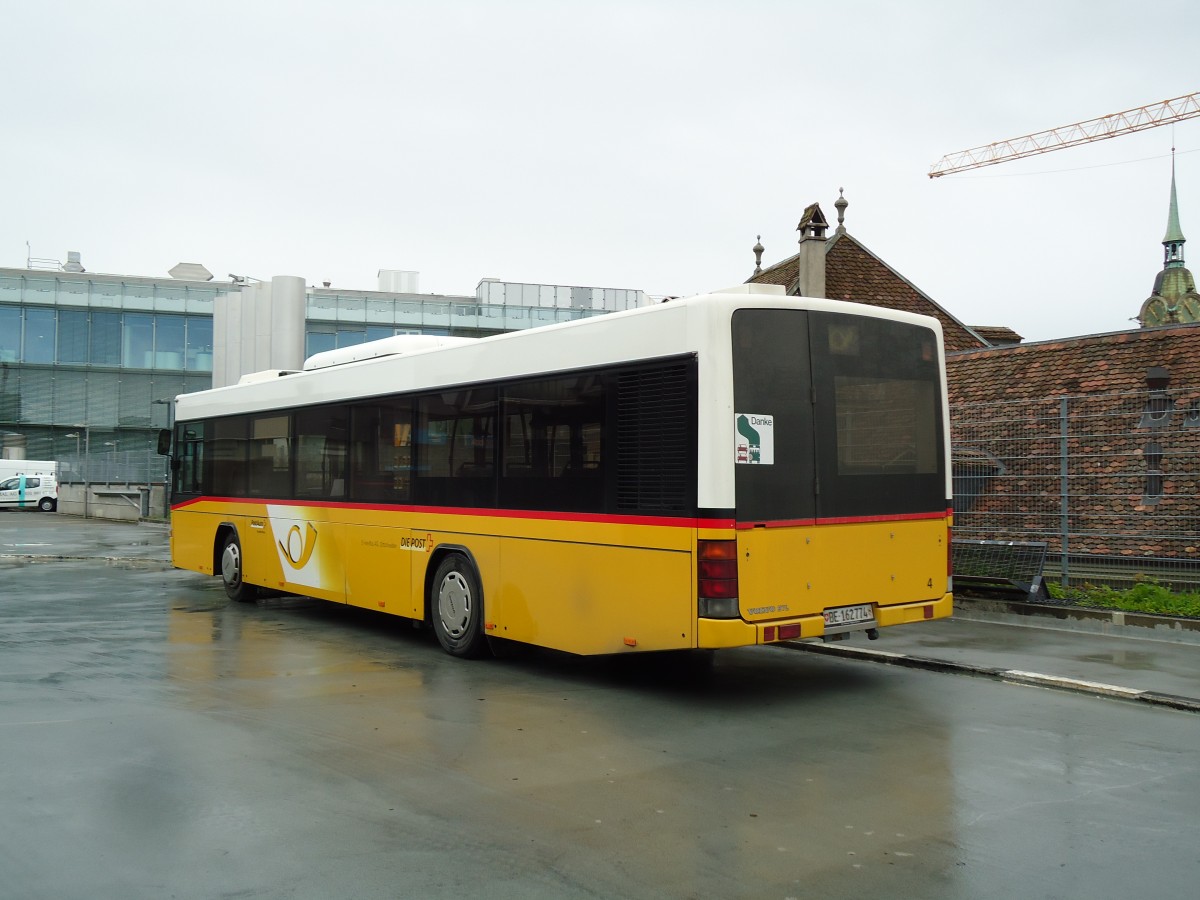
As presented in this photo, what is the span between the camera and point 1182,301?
130125mm

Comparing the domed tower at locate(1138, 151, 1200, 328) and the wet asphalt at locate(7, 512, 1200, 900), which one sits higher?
the domed tower at locate(1138, 151, 1200, 328)

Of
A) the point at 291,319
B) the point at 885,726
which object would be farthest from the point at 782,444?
the point at 291,319

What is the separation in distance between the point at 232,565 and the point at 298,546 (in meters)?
→ 2.40

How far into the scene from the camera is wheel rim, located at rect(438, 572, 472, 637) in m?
10.5

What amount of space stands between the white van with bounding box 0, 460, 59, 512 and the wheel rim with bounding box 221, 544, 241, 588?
39418mm

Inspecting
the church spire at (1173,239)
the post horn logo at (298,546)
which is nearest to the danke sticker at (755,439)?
the post horn logo at (298,546)

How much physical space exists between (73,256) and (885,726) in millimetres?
67269

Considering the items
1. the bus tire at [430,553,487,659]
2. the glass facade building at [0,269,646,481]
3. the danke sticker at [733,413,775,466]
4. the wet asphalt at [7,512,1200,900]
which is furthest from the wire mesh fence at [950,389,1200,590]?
the glass facade building at [0,269,646,481]

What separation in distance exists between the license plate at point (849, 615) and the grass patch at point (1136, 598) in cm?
492

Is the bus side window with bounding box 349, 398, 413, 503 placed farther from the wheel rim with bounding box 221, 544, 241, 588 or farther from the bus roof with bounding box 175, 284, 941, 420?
the wheel rim with bounding box 221, 544, 241, 588

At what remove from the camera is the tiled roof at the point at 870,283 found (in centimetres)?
2948

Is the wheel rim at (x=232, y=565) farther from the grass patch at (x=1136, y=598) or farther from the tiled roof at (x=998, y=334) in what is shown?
the tiled roof at (x=998, y=334)

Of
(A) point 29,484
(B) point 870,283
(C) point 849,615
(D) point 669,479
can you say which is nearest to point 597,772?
(D) point 669,479

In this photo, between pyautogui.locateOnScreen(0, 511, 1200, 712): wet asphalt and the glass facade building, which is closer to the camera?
pyautogui.locateOnScreen(0, 511, 1200, 712): wet asphalt
